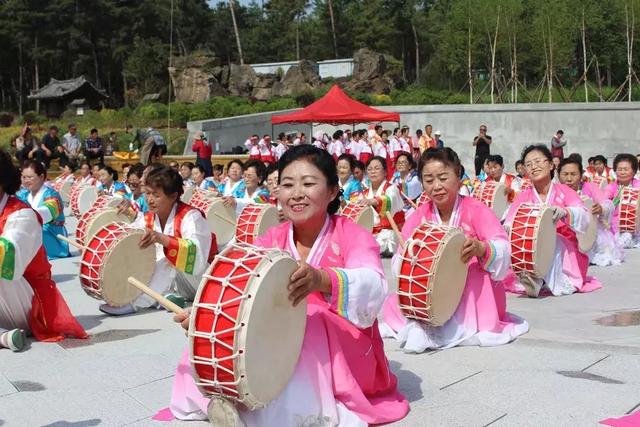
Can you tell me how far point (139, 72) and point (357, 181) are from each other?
32.2 m

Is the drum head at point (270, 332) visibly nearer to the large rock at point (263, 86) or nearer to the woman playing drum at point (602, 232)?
the woman playing drum at point (602, 232)

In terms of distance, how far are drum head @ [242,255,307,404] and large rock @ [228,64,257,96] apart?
29.9 m

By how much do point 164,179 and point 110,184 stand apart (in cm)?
574

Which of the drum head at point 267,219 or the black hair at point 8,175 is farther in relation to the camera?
the drum head at point 267,219

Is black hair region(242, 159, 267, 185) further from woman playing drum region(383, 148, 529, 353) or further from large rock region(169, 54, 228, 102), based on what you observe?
large rock region(169, 54, 228, 102)

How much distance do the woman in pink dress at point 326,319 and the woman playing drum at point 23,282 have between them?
1714 mm

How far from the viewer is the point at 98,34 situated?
42062mm

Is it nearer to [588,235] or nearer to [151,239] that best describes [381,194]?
[588,235]

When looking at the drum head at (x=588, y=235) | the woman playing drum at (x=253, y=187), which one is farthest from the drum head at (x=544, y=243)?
the woman playing drum at (x=253, y=187)

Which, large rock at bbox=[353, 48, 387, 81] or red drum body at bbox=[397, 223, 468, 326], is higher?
large rock at bbox=[353, 48, 387, 81]

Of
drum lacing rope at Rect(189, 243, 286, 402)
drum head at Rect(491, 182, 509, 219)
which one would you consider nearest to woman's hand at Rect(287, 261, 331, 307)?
drum lacing rope at Rect(189, 243, 286, 402)

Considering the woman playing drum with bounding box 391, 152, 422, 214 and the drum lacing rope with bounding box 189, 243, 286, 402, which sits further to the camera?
the woman playing drum with bounding box 391, 152, 422, 214

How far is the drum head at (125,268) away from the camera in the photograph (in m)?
5.15

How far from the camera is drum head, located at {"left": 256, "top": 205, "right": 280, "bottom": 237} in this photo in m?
7.25
